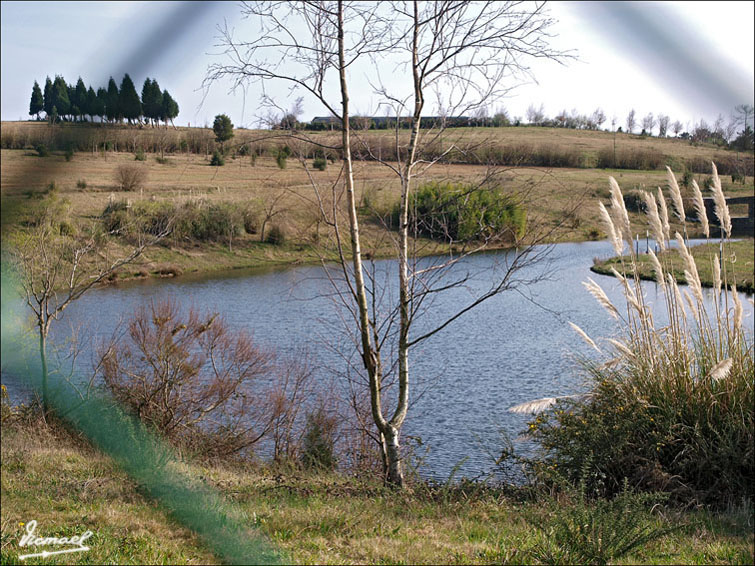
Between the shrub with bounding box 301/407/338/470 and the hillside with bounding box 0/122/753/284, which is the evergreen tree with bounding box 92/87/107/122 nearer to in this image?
the hillside with bounding box 0/122/753/284

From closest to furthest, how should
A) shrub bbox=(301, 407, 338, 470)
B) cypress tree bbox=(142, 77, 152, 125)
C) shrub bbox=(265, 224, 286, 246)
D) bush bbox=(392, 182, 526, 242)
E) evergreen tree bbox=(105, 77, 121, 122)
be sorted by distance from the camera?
evergreen tree bbox=(105, 77, 121, 122) < cypress tree bbox=(142, 77, 152, 125) < bush bbox=(392, 182, 526, 242) < shrub bbox=(301, 407, 338, 470) < shrub bbox=(265, 224, 286, 246)

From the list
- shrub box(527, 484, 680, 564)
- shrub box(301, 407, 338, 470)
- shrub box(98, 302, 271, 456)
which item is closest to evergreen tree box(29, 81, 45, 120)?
shrub box(527, 484, 680, 564)

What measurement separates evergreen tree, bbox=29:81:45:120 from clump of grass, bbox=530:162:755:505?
16.5ft

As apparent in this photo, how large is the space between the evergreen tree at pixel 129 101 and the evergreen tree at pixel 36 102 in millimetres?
140

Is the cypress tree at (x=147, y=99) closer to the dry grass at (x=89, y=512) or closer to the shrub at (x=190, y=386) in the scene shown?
the dry grass at (x=89, y=512)

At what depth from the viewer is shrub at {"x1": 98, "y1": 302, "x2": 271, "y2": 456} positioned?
30.9 ft

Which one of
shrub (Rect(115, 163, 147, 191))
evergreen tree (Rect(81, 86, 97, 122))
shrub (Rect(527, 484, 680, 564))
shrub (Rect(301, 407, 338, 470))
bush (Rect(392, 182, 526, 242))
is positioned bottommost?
shrub (Rect(301, 407, 338, 470))

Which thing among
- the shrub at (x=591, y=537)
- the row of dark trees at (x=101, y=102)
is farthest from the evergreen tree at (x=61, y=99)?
the shrub at (x=591, y=537)

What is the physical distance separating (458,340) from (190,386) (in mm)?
6707

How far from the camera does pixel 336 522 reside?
382 centimetres

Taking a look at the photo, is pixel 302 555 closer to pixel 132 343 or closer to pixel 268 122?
pixel 268 122

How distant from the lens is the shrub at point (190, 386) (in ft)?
30.9
